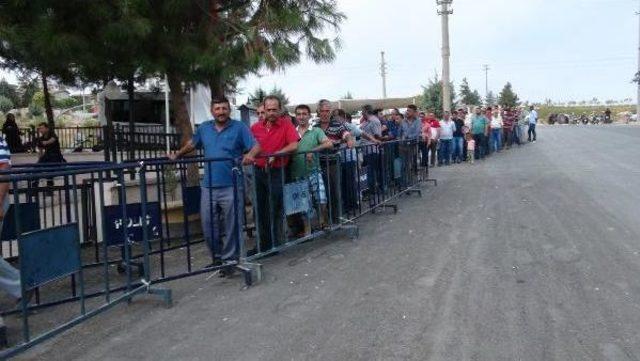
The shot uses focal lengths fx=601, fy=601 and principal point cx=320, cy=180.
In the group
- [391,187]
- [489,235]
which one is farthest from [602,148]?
[489,235]

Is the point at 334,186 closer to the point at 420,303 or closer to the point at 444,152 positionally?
the point at 420,303

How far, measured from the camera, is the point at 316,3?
8.54 m

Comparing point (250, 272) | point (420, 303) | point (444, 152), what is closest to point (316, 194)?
point (250, 272)

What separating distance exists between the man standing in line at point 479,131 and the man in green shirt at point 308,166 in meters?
13.4

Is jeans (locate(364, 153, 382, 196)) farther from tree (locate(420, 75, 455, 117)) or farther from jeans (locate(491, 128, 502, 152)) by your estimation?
tree (locate(420, 75, 455, 117))

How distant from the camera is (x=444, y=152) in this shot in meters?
19.4

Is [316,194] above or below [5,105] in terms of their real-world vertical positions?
below

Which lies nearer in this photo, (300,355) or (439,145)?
(300,355)

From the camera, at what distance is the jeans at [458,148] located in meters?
19.7

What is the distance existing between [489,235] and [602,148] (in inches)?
657

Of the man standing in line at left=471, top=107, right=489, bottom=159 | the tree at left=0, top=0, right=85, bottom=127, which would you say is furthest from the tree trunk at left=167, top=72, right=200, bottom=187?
the man standing in line at left=471, top=107, right=489, bottom=159

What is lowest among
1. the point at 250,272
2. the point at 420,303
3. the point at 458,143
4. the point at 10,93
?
the point at 420,303

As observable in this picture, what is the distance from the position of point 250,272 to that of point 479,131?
1612 centimetres

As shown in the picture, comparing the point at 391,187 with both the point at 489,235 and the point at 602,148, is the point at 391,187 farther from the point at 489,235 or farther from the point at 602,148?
the point at 602,148
